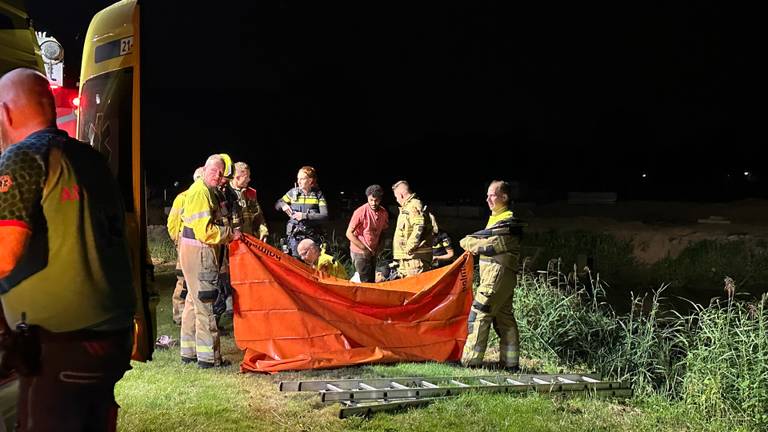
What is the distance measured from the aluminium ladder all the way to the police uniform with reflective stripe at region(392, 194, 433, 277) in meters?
2.90

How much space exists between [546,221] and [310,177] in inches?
743

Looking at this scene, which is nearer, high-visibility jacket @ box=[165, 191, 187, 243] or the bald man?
the bald man

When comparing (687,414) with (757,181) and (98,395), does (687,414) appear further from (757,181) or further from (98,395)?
(757,181)

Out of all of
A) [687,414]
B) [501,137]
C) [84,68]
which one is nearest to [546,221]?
[687,414]

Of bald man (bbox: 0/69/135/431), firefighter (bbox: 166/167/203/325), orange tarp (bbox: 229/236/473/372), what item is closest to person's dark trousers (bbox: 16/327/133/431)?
bald man (bbox: 0/69/135/431)

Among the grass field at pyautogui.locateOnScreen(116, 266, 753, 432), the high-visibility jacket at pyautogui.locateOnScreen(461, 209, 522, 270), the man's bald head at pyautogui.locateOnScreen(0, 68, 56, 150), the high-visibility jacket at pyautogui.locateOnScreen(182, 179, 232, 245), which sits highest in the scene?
the man's bald head at pyautogui.locateOnScreen(0, 68, 56, 150)

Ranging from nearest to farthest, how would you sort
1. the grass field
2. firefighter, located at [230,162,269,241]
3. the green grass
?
the grass field → the green grass → firefighter, located at [230,162,269,241]

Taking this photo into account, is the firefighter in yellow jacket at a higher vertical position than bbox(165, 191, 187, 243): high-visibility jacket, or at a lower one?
lower

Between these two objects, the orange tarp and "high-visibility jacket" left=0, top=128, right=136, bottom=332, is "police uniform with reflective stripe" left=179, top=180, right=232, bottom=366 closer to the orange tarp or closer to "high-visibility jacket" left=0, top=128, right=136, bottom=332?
the orange tarp

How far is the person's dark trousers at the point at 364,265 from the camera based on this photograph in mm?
9592

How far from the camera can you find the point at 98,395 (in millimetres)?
2510

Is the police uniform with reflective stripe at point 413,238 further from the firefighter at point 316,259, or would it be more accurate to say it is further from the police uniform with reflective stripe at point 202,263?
the police uniform with reflective stripe at point 202,263

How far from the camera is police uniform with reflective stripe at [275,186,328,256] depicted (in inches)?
342

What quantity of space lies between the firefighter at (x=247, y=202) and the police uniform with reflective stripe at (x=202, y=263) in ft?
5.98
